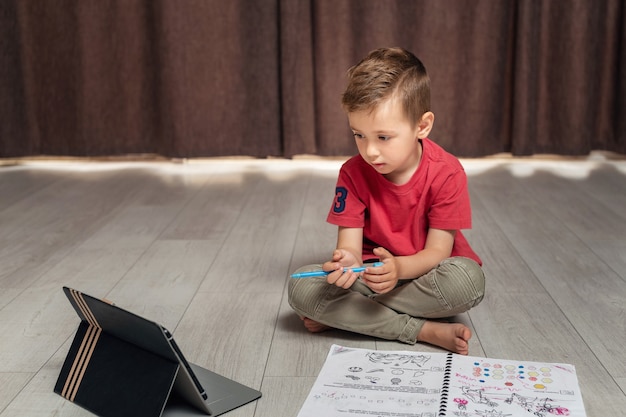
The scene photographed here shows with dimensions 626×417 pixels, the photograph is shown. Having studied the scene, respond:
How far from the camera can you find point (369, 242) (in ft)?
4.88

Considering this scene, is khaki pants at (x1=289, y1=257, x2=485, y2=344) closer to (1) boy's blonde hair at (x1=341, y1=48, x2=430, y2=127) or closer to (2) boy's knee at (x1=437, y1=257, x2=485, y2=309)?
(2) boy's knee at (x1=437, y1=257, x2=485, y2=309)

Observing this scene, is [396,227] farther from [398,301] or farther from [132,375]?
[132,375]

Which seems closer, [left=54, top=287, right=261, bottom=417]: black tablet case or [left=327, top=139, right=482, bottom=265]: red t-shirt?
[left=54, top=287, right=261, bottom=417]: black tablet case

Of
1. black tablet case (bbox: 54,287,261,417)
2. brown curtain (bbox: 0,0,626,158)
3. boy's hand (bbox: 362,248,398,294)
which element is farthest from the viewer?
brown curtain (bbox: 0,0,626,158)

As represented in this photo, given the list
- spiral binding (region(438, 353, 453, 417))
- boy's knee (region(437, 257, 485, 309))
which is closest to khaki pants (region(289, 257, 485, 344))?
boy's knee (region(437, 257, 485, 309))

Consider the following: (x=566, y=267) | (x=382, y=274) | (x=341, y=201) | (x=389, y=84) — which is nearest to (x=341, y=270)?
(x=382, y=274)

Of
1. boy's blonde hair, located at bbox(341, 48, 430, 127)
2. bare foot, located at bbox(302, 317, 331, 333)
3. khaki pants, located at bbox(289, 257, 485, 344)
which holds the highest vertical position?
boy's blonde hair, located at bbox(341, 48, 430, 127)

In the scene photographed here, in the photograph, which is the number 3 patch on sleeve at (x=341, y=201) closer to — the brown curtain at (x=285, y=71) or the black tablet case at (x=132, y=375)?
the black tablet case at (x=132, y=375)

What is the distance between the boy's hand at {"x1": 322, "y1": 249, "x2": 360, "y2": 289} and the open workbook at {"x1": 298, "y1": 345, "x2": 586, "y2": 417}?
0.11 metres

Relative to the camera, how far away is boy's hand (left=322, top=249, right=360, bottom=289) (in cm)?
128

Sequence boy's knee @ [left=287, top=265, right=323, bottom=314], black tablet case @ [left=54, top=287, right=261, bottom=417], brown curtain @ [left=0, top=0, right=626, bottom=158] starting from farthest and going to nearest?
brown curtain @ [left=0, top=0, right=626, bottom=158] < boy's knee @ [left=287, top=265, right=323, bottom=314] < black tablet case @ [left=54, top=287, right=261, bottom=417]

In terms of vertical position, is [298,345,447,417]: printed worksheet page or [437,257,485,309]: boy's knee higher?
[437,257,485,309]: boy's knee

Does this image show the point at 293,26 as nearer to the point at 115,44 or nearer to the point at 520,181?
the point at 115,44

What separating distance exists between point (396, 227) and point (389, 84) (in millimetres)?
271
